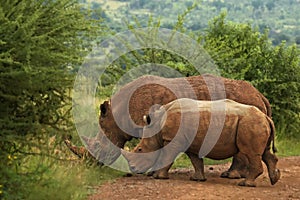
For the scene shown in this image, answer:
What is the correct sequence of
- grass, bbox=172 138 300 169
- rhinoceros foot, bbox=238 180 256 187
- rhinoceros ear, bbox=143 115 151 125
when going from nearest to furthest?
rhinoceros foot, bbox=238 180 256 187 → rhinoceros ear, bbox=143 115 151 125 → grass, bbox=172 138 300 169

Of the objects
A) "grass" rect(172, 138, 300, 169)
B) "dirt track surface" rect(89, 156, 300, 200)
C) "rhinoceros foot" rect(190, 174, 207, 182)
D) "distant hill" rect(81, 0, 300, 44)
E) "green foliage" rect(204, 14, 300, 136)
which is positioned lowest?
"dirt track surface" rect(89, 156, 300, 200)

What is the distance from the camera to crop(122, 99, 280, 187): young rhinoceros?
11.1m

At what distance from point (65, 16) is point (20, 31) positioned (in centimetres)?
121

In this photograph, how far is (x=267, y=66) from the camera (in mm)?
18938

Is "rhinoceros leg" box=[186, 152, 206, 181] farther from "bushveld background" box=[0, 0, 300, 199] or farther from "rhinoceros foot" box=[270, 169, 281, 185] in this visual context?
"bushveld background" box=[0, 0, 300, 199]

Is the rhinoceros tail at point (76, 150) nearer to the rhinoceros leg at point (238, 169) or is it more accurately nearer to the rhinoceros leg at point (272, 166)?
the rhinoceros leg at point (238, 169)

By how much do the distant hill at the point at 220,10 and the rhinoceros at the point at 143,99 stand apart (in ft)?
190

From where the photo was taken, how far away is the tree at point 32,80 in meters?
8.64

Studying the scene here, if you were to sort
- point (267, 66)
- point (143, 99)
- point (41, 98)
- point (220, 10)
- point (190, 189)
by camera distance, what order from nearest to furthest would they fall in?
A: point (41, 98), point (190, 189), point (143, 99), point (267, 66), point (220, 10)

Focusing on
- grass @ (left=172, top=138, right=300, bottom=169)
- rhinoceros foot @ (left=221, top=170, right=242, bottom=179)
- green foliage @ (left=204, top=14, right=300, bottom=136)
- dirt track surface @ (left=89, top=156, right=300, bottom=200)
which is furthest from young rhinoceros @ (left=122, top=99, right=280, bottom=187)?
green foliage @ (left=204, top=14, right=300, bottom=136)

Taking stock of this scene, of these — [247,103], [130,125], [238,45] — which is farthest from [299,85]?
[130,125]

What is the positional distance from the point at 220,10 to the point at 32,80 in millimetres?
76890

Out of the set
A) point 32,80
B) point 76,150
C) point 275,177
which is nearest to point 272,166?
point 275,177

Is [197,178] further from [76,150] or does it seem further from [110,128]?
[76,150]
